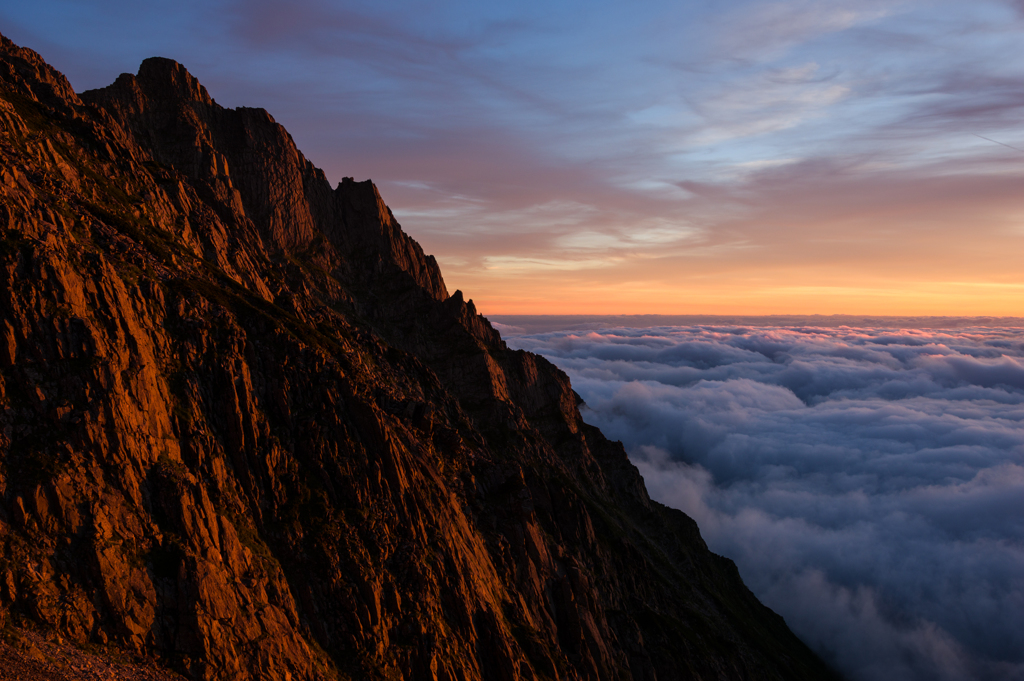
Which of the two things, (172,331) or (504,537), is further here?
(504,537)

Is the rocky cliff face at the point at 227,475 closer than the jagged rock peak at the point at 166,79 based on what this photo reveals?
Yes

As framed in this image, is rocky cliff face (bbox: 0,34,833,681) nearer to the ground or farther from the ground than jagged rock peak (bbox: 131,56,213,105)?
nearer to the ground

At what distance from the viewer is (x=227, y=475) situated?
48438 mm

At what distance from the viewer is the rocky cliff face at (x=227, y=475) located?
124ft

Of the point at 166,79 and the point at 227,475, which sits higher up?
the point at 166,79

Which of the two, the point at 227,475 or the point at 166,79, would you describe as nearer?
the point at 227,475

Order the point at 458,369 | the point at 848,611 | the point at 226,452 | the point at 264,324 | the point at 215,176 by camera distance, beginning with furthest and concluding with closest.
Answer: the point at 848,611, the point at 458,369, the point at 215,176, the point at 264,324, the point at 226,452

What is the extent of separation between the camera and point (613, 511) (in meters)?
140

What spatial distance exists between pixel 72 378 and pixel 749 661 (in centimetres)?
12714

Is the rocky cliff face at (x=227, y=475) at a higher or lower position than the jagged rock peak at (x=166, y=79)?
lower

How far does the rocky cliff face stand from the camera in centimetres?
3769

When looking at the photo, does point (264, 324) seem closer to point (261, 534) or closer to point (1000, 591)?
point (261, 534)

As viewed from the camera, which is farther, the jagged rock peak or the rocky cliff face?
the jagged rock peak

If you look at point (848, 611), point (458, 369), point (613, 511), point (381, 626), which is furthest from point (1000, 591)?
point (381, 626)
